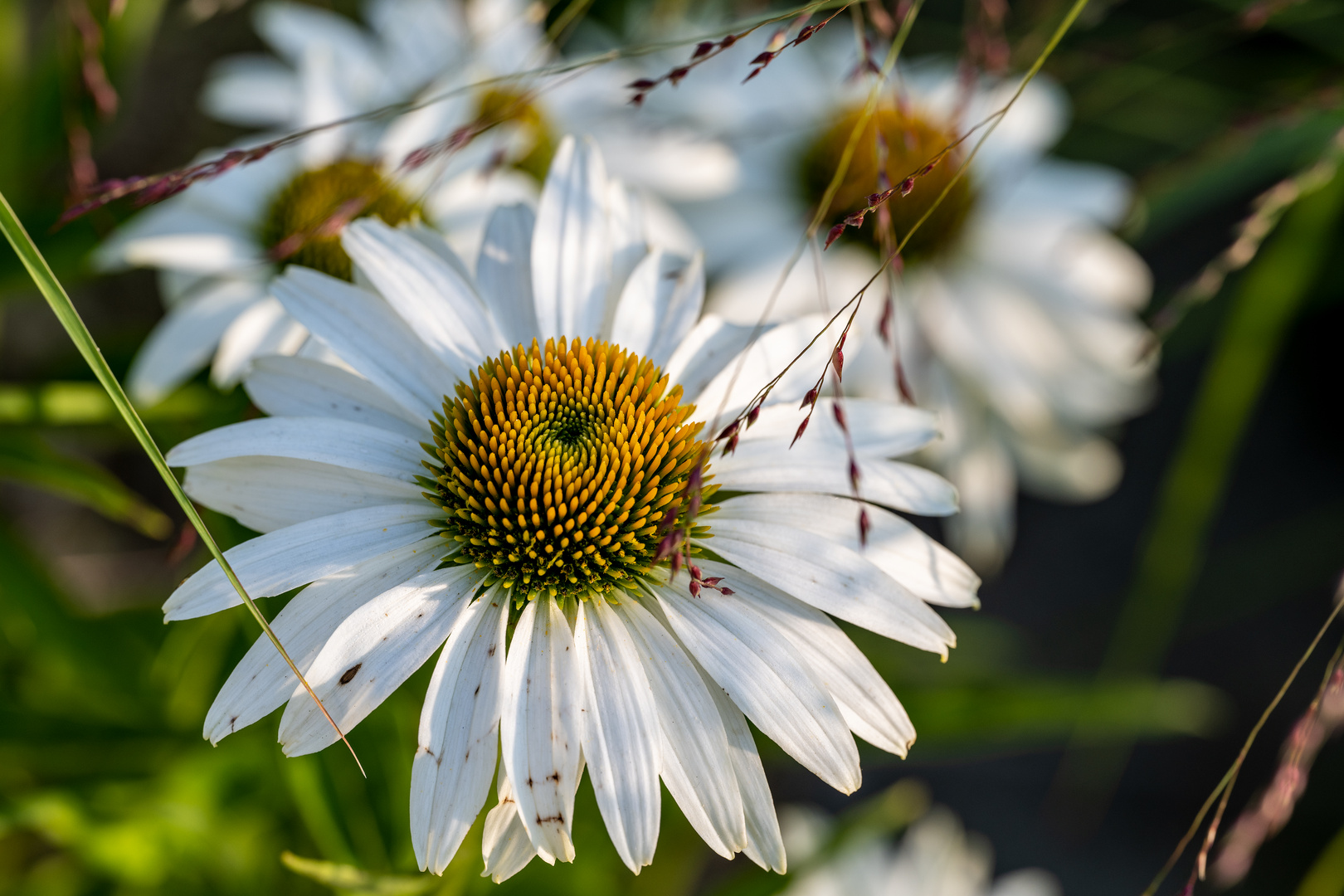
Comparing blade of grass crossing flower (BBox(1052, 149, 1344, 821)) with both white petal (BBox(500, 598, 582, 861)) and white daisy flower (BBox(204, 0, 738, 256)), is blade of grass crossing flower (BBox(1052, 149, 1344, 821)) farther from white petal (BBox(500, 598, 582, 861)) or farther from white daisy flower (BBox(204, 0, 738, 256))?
white petal (BBox(500, 598, 582, 861))

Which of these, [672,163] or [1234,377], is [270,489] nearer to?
[672,163]

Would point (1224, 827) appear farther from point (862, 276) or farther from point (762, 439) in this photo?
point (762, 439)

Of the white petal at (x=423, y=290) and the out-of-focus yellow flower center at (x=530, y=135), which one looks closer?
the white petal at (x=423, y=290)

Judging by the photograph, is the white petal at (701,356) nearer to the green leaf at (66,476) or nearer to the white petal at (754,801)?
the white petal at (754,801)

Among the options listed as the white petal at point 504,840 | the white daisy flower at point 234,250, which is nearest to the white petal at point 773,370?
the white petal at point 504,840

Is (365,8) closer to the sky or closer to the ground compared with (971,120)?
closer to the sky

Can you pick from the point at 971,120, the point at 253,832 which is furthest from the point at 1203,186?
the point at 253,832
